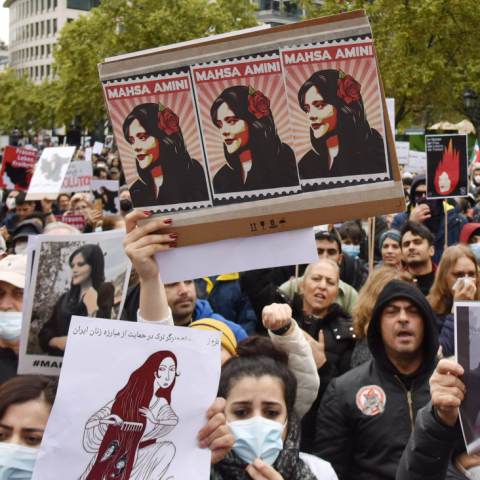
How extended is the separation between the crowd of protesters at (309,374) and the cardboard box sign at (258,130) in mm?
154

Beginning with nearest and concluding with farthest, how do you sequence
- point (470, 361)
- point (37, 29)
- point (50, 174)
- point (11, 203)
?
point (470, 361) < point (50, 174) < point (11, 203) < point (37, 29)

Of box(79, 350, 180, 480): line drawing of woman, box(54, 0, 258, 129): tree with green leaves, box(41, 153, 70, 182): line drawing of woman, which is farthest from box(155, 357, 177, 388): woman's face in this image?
box(54, 0, 258, 129): tree with green leaves

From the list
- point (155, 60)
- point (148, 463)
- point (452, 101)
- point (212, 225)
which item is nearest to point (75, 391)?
point (148, 463)

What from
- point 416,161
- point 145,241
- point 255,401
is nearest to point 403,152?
point 416,161

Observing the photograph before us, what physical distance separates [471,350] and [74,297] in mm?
1750

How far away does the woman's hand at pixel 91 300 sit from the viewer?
2.98 m

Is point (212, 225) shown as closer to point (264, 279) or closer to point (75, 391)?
point (75, 391)

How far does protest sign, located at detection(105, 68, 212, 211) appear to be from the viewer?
2.09 m

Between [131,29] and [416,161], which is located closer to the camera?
[416,161]

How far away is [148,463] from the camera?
1.99m

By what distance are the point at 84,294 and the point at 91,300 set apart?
1.9 inches

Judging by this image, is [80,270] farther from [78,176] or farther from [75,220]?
[78,176]

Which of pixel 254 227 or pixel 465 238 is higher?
pixel 254 227

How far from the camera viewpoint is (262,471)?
91.0 inches
